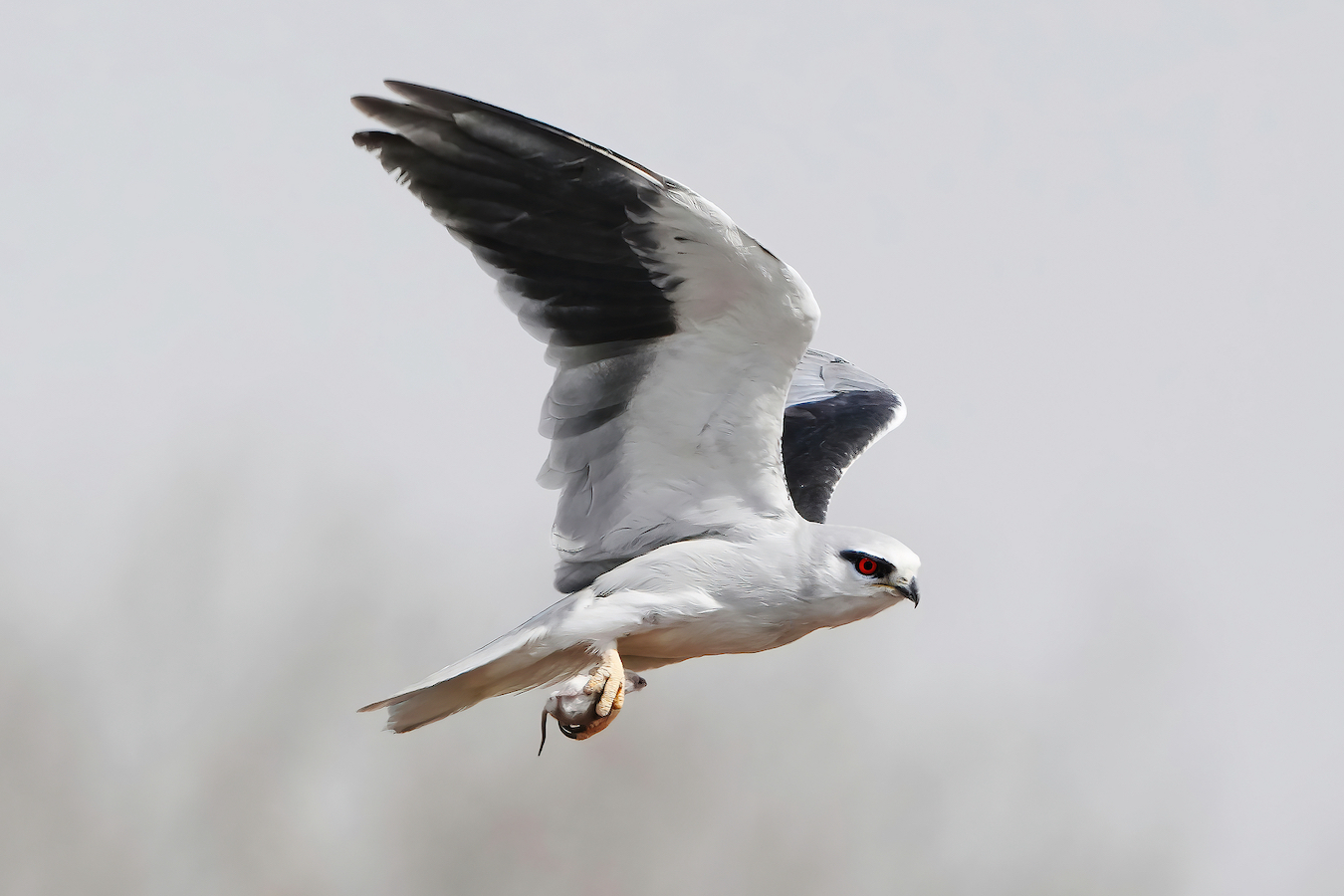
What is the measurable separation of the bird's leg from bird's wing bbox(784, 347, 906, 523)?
2403mm

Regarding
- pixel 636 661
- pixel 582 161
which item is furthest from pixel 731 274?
pixel 636 661

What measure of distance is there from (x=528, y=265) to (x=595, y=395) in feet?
2.53

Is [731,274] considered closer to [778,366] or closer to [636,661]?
[778,366]

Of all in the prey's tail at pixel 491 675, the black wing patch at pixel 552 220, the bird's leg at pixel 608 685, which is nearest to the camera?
the black wing patch at pixel 552 220

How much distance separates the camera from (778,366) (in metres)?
5.91

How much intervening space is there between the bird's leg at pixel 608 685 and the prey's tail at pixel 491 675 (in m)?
0.17

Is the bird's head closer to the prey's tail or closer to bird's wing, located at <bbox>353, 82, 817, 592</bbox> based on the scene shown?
bird's wing, located at <bbox>353, 82, 817, 592</bbox>

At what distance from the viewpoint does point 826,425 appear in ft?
27.0

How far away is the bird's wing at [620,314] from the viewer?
529cm

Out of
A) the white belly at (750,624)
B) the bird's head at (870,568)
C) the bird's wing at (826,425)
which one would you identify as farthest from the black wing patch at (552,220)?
the bird's wing at (826,425)

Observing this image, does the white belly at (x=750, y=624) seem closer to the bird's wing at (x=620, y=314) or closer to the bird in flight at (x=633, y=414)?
the bird in flight at (x=633, y=414)

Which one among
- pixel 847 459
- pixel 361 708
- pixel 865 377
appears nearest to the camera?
pixel 361 708

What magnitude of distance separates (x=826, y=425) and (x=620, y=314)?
8.96ft

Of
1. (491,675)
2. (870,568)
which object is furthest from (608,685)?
(870,568)
